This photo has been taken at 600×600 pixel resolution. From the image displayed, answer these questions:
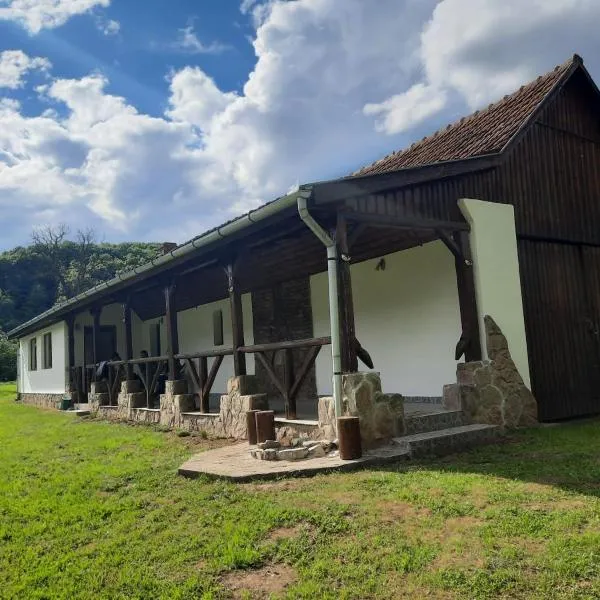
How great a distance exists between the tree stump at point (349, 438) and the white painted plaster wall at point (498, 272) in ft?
8.51

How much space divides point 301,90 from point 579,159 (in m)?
4.67

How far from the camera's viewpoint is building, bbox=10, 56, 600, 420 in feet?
21.0

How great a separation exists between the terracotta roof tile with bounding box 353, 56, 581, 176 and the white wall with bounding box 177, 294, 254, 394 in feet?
15.8

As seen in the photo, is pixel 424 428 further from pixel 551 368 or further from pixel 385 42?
pixel 385 42

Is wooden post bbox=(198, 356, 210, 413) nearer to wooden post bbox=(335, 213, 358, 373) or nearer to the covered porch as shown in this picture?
the covered porch

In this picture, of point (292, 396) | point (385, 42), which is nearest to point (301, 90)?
point (385, 42)

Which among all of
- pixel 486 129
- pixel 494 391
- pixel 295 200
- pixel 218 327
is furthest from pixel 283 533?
pixel 218 327

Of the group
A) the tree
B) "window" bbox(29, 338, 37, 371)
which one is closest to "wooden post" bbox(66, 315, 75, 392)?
"window" bbox(29, 338, 37, 371)

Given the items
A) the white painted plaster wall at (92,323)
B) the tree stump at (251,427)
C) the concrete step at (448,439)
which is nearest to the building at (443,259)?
the tree stump at (251,427)

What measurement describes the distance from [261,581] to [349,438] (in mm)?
2370

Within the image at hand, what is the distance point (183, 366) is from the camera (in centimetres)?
1253

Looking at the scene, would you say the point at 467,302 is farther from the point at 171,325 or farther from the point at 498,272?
the point at 171,325

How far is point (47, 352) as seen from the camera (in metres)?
17.7

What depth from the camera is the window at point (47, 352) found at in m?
17.4
